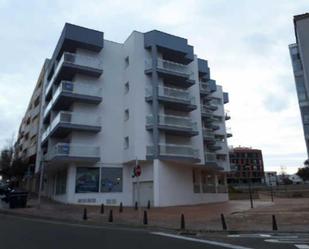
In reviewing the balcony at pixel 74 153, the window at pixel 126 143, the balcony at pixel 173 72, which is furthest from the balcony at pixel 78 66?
the balcony at pixel 74 153

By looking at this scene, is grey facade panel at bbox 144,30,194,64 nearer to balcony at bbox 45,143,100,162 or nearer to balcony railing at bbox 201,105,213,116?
balcony railing at bbox 201,105,213,116

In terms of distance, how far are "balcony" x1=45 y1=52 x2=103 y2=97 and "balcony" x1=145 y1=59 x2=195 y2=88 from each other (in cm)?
515

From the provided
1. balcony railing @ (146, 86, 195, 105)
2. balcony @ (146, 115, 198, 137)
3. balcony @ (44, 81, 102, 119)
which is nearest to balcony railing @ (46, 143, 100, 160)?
balcony @ (44, 81, 102, 119)

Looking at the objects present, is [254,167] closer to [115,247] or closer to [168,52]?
[168,52]

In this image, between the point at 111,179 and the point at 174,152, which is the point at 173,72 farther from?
the point at 111,179

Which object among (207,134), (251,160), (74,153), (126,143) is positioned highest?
(251,160)

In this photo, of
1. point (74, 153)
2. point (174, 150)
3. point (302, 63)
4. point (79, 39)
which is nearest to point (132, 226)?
point (74, 153)

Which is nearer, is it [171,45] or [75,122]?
[75,122]

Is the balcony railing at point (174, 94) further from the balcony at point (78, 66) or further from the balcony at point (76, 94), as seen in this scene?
the balcony at point (78, 66)

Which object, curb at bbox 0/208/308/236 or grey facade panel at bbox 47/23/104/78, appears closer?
curb at bbox 0/208/308/236

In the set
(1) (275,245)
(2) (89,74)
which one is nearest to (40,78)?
(2) (89,74)

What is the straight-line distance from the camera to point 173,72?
113ft

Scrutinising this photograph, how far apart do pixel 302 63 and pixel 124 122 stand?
57.6ft

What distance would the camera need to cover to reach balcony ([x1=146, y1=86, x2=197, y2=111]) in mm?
33281
